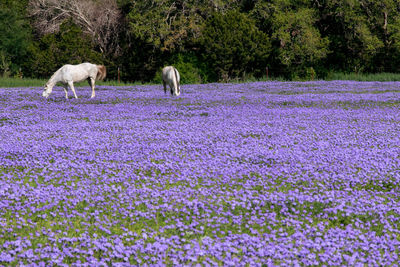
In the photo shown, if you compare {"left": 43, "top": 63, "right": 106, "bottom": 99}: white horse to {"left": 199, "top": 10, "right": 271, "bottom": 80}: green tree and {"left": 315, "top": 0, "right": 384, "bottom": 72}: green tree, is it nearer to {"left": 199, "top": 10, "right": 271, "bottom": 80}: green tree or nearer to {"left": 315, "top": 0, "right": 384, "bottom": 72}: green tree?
{"left": 199, "top": 10, "right": 271, "bottom": 80}: green tree

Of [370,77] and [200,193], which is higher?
[370,77]

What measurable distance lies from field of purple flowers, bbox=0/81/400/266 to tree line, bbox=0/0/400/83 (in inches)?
1049

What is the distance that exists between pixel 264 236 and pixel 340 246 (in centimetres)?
95

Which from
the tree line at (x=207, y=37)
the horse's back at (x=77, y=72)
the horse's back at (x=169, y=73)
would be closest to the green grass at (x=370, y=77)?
the tree line at (x=207, y=37)

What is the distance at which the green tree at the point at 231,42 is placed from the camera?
3988 centimetres

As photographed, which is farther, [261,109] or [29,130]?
[261,109]

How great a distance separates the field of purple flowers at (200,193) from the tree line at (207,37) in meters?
26.6

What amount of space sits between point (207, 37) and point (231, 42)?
2241 millimetres

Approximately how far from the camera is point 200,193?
7.57m

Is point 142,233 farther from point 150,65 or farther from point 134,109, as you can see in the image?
point 150,65

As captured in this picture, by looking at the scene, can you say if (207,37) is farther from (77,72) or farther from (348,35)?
(77,72)

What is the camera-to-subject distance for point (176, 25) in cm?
4225

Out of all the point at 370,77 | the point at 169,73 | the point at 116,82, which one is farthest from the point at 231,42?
the point at 169,73

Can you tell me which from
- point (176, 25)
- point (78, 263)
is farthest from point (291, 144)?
point (176, 25)
